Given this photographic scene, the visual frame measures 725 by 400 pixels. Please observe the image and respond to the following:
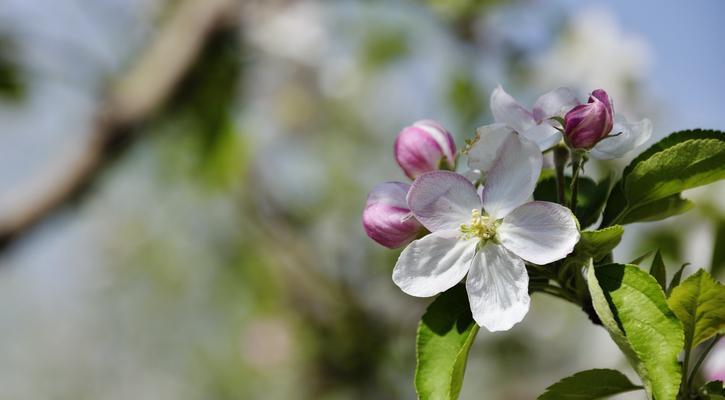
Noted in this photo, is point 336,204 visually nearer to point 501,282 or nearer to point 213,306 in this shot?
point 213,306

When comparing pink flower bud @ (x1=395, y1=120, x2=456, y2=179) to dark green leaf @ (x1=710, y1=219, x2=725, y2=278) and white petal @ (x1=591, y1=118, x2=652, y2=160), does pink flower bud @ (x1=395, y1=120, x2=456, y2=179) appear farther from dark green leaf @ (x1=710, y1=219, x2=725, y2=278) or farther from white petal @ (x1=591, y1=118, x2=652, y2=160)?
dark green leaf @ (x1=710, y1=219, x2=725, y2=278)

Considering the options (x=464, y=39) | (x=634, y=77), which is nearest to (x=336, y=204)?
(x=464, y=39)

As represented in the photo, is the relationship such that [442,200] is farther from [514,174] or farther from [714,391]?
[714,391]

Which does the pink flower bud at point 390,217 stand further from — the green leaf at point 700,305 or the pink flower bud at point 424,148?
the green leaf at point 700,305

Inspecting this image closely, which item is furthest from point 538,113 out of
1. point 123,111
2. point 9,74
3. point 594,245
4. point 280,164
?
point 280,164

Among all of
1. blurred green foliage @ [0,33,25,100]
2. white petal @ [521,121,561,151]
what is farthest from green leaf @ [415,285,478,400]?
blurred green foliage @ [0,33,25,100]

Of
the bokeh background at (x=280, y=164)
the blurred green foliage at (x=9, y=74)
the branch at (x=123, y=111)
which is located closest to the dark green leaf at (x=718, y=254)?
the bokeh background at (x=280, y=164)
